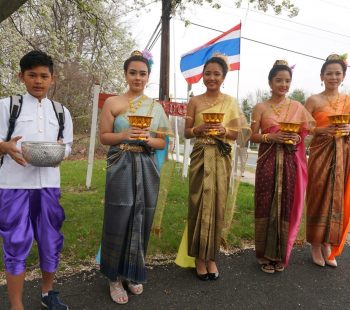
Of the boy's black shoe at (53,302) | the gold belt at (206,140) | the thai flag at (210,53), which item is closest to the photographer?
the boy's black shoe at (53,302)

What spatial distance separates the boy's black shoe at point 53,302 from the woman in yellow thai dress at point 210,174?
126 cm

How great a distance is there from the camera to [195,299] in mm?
2945

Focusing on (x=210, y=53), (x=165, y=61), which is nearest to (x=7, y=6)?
(x=210, y=53)

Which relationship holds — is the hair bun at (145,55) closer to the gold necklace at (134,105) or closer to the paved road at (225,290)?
the gold necklace at (134,105)

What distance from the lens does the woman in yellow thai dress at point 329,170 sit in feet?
12.0

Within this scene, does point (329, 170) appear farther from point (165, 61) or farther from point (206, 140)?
point (165, 61)

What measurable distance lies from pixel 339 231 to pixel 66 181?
228 inches

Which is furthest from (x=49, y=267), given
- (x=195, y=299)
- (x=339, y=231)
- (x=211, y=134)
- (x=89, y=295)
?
(x=339, y=231)

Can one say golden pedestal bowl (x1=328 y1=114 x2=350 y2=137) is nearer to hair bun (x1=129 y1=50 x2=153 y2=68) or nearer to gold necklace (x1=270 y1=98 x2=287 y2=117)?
gold necklace (x1=270 y1=98 x2=287 y2=117)

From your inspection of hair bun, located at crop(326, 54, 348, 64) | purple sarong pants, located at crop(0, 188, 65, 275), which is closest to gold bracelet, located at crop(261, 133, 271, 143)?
hair bun, located at crop(326, 54, 348, 64)

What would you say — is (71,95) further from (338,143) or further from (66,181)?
(338,143)

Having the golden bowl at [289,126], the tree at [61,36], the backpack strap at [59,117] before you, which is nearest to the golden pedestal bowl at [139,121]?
the backpack strap at [59,117]

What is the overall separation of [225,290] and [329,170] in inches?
66.9

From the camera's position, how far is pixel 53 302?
8.51ft
